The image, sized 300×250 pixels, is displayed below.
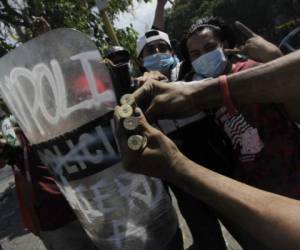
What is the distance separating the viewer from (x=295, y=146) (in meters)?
1.83

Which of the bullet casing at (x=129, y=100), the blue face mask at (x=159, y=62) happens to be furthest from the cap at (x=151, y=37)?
the bullet casing at (x=129, y=100)

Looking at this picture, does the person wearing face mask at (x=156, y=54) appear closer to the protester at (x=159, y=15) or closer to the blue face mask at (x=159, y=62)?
the blue face mask at (x=159, y=62)

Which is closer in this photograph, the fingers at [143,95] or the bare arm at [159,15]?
the fingers at [143,95]

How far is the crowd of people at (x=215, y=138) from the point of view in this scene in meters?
0.99

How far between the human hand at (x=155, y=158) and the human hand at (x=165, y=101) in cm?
23

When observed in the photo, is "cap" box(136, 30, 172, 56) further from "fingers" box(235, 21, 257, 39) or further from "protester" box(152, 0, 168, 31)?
"fingers" box(235, 21, 257, 39)

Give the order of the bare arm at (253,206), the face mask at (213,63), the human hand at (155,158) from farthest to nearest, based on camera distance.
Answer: the face mask at (213,63) < the human hand at (155,158) < the bare arm at (253,206)

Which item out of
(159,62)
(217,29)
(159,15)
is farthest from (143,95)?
(159,15)

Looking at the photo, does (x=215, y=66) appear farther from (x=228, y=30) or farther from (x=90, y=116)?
(x=90, y=116)

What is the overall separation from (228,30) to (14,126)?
1.31 m

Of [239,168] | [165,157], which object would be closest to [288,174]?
[239,168]

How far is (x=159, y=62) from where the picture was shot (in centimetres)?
264

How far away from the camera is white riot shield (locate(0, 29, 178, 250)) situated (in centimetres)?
159

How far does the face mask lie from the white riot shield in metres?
0.65
